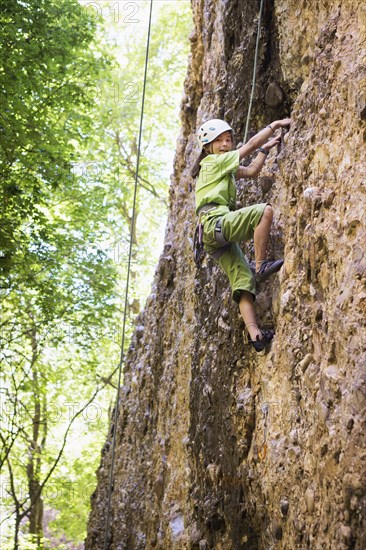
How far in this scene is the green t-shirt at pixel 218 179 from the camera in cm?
591

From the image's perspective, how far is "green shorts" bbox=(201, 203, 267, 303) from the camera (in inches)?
220

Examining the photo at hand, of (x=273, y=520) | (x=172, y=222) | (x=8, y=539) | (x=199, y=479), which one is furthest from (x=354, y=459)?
(x=8, y=539)

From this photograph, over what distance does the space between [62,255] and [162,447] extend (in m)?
5.35

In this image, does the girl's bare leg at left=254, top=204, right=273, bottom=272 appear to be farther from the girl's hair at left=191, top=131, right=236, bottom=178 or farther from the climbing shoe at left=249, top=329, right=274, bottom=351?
the girl's hair at left=191, top=131, right=236, bottom=178

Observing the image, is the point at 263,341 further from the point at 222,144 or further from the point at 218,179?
the point at 222,144

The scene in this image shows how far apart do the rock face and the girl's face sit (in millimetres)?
376

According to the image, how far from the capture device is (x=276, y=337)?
551 centimetres

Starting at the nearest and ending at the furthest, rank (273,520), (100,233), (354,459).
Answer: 1. (354,459)
2. (273,520)
3. (100,233)

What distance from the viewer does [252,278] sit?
227 inches

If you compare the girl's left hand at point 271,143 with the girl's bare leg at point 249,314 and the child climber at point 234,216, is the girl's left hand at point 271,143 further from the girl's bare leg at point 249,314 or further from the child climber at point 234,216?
the girl's bare leg at point 249,314

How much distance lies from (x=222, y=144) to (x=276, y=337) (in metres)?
1.61

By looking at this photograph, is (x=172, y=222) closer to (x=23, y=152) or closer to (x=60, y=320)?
(x=23, y=152)

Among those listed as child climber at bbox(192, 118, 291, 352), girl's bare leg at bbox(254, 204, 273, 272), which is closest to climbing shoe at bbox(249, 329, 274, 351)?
child climber at bbox(192, 118, 291, 352)

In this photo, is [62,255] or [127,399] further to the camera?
[62,255]
